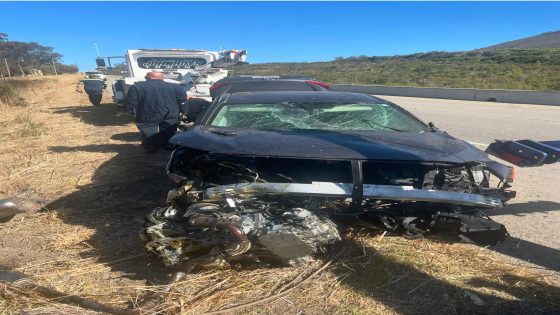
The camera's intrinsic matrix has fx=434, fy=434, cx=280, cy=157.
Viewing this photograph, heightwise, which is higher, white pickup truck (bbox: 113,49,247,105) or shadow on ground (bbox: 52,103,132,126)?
white pickup truck (bbox: 113,49,247,105)

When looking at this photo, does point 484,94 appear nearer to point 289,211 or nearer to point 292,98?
point 292,98

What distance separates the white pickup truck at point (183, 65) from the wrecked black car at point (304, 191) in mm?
7645

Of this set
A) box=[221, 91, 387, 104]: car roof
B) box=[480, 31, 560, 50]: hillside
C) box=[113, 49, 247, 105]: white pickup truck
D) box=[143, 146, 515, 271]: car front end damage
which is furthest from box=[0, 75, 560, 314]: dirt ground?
box=[480, 31, 560, 50]: hillside

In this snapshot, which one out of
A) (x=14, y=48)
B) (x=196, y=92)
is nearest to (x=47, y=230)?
(x=196, y=92)

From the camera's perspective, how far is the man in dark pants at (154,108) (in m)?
6.97

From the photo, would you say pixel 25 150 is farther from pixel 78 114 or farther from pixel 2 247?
pixel 78 114

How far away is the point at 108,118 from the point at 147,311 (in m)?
11.4

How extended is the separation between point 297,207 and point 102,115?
12164mm

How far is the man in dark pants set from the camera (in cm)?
697

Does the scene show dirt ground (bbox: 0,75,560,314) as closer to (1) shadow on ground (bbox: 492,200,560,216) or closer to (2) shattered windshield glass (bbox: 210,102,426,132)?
(2) shattered windshield glass (bbox: 210,102,426,132)

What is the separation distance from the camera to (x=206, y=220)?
113 inches

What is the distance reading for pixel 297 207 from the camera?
3162 millimetres

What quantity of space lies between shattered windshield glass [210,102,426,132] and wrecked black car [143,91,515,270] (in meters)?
0.22

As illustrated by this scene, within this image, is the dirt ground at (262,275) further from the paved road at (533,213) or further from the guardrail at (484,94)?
the guardrail at (484,94)
